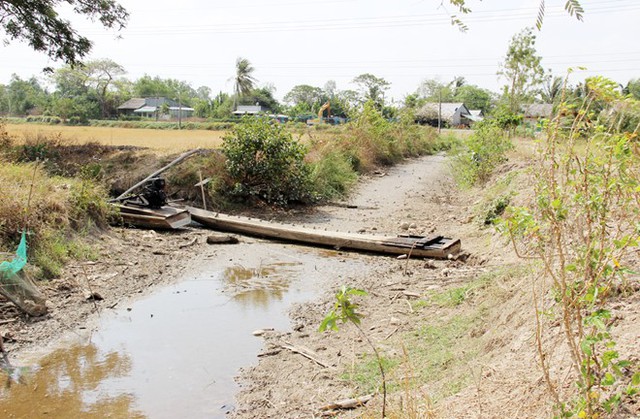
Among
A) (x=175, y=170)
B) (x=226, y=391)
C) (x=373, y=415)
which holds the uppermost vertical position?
(x=175, y=170)

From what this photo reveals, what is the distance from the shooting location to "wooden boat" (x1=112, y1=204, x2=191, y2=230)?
453 inches

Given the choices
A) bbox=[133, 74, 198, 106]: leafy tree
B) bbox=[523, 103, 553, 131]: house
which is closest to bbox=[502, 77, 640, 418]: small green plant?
bbox=[523, 103, 553, 131]: house

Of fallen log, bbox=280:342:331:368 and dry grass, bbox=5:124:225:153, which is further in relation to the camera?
dry grass, bbox=5:124:225:153

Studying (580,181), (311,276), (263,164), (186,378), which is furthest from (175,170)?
(580,181)

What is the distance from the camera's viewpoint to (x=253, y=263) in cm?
983

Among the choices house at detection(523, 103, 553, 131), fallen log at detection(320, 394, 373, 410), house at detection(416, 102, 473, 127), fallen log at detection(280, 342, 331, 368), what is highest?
house at detection(416, 102, 473, 127)

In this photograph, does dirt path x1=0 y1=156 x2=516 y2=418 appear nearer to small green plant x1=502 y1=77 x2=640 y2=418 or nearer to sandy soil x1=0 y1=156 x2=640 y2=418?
sandy soil x1=0 y1=156 x2=640 y2=418

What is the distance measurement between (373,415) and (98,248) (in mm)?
7218

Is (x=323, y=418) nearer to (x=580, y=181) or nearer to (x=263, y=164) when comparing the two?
(x=580, y=181)

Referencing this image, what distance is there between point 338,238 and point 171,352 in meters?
4.90

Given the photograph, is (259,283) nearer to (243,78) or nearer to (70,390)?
(70,390)

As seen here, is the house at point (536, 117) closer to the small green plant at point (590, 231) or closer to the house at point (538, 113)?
the house at point (538, 113)

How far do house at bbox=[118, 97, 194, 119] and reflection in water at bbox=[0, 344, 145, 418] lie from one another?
69322 mm

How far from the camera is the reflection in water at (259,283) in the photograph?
7980mm
